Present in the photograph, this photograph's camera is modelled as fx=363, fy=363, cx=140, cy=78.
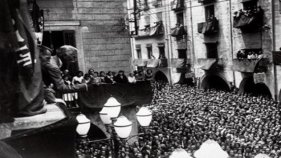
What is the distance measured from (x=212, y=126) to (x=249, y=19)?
9.28m

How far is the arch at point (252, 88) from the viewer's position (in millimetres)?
25047

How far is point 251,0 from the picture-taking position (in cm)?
2319

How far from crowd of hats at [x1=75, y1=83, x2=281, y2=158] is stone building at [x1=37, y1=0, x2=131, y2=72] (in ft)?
10.8

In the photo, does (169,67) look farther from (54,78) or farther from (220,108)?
(54,78)

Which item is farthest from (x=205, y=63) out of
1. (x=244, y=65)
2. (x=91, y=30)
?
(x=91, y=30)

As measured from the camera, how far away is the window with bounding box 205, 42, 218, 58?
91.8 feet

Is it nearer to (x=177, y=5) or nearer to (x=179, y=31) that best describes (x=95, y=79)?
(x=179, y=31)

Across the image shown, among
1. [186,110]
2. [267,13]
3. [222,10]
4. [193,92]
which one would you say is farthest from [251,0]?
[186,110]

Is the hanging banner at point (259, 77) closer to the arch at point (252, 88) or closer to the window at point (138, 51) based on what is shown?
the arch at point (252, 88)

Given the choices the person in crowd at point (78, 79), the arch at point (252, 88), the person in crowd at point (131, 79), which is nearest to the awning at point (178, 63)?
the arch at point (252, 88)

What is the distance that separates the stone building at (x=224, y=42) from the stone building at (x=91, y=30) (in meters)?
11.4


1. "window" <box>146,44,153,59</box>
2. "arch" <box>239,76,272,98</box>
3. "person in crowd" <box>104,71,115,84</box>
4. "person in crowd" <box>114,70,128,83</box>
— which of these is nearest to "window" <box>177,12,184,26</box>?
"window" <box>146,44,153,59</box>

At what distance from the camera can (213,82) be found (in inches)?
1179

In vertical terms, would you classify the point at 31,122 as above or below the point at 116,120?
above
